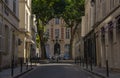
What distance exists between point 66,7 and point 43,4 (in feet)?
21.6

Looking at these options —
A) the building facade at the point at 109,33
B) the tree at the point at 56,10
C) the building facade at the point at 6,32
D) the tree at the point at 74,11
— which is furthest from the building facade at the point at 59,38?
the building facade at the point at 6,32

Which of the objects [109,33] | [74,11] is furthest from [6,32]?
[74,11]

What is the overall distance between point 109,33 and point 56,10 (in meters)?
35.5

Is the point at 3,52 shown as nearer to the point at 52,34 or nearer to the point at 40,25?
the point at 40,25

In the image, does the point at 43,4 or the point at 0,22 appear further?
the point at 43,4

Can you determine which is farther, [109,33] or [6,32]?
[6,32]

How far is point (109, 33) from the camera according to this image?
106 ft

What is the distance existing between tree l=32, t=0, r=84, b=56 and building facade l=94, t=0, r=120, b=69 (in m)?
22.6

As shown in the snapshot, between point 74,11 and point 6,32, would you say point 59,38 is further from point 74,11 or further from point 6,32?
point 6,32

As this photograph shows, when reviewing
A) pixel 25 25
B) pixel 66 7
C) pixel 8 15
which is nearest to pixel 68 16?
pixel 66 7

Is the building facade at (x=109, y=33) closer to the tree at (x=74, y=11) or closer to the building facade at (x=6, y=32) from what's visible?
the building facade at (x=6, y=32)

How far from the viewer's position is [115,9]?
28.1 metres

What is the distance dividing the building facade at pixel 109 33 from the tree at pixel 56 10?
2263cm

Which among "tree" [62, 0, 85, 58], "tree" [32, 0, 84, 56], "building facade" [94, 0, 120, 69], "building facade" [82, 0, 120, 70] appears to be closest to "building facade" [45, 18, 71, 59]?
"tree" [32, 0, 84, 56]
